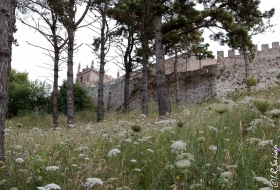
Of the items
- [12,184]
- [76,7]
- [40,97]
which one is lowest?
[12,184]

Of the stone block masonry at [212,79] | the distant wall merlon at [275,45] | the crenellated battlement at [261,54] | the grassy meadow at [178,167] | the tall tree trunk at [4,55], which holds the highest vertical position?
the distant wall merlon at [275,45]

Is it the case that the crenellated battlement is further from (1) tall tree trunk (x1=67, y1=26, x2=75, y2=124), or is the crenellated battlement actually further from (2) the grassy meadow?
(2) the grassy meadow

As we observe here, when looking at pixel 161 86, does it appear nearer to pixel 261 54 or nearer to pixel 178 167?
pixel 178 167

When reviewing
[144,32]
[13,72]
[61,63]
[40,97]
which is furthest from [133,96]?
[13,72]

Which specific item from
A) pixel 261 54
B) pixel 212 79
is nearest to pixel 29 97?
pixel 212 79

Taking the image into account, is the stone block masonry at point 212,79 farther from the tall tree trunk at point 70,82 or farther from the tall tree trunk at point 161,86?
the tall tree trunk at point 70,82

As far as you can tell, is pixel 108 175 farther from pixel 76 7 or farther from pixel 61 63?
pixel 61 63

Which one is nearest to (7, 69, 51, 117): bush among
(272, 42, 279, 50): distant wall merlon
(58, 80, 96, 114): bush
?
(58, 80, 96, 114): bush

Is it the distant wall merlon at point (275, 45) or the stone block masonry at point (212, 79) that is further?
the distant wall merlon at point (275, 45)

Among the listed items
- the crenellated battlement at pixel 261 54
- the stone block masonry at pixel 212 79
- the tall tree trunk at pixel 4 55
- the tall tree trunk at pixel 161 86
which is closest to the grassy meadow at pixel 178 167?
the tall tree trunk at pixel 4 55

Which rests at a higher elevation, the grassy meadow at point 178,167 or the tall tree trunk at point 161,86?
the tall tree trunk at point 161,86

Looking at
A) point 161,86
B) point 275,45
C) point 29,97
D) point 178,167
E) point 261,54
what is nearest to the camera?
point 178,167

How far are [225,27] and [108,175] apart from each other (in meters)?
10.6

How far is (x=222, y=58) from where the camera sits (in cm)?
2794
